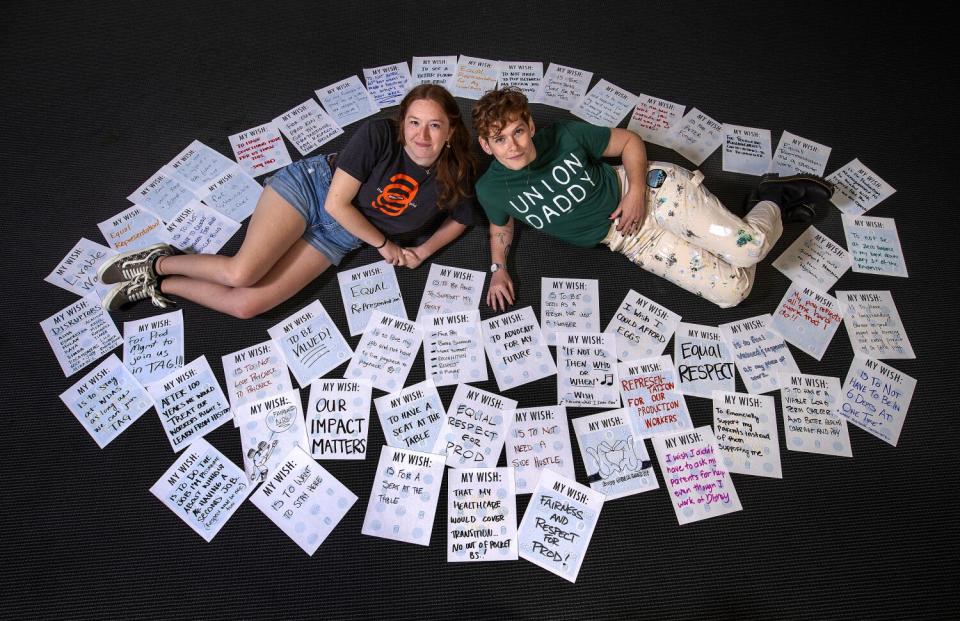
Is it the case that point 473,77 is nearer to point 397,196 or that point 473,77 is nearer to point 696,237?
point 397,196

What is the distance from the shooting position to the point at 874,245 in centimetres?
168

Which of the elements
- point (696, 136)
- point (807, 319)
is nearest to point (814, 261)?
point (807, 319)

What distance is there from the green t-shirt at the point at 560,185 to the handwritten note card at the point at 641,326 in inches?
10.8

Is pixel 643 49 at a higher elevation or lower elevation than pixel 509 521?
higher

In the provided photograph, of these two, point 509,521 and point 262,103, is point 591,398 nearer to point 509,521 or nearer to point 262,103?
point 509,521

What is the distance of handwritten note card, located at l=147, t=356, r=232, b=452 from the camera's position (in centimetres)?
147

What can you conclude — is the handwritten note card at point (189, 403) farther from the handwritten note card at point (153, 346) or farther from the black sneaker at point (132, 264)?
the black sneaker at point (132, 264)

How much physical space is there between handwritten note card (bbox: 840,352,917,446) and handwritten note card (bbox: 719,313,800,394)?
0.54ft

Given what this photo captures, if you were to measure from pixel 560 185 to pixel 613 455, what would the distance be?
77 cm

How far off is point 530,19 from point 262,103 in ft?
3.78

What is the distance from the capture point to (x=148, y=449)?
1466mm

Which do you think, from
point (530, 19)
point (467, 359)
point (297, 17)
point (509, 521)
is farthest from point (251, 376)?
point (530, 19)

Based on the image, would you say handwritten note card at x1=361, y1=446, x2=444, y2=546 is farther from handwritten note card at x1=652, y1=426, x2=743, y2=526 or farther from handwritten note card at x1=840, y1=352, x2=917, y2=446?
handwritten note card at x1=840, y1=352, x2=917, y2=446

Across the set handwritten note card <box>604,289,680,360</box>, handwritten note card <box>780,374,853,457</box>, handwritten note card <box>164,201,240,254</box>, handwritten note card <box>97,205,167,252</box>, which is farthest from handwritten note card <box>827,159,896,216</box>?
handwritten note card <box>97,205,167,252</box>
